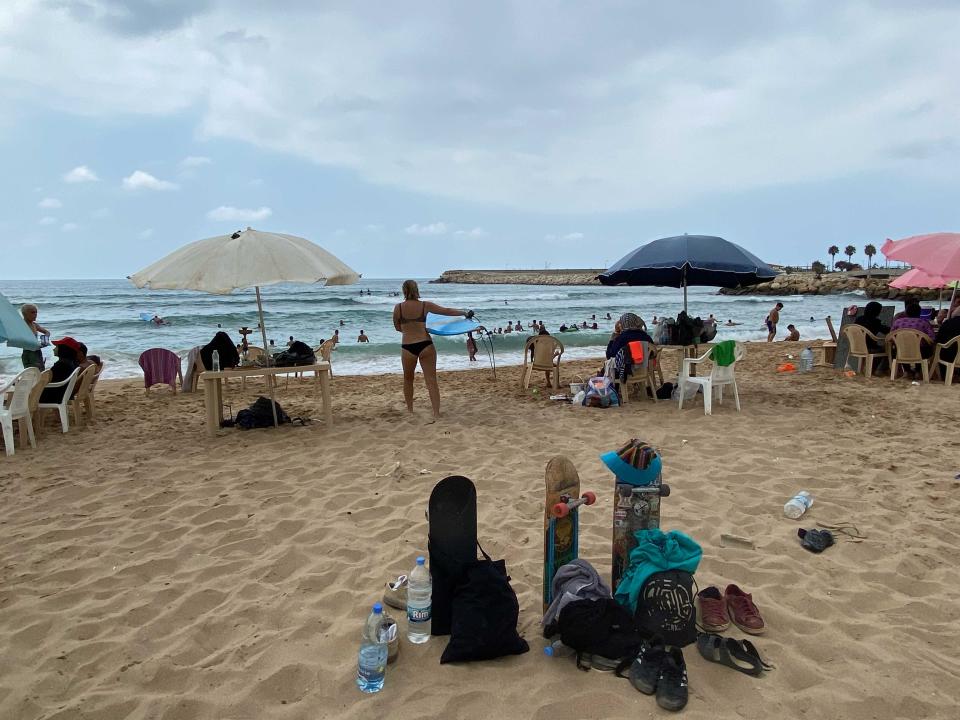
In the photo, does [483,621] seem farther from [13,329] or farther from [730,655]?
[13,329]

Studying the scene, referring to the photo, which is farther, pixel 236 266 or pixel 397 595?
pixel 236 266

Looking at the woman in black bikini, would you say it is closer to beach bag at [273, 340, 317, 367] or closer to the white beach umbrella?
the white beach umbrella

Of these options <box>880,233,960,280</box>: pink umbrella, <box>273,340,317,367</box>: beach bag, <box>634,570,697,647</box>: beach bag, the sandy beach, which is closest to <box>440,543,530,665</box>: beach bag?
the sandy beach

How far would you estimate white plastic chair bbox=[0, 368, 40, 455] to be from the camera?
5.27 m

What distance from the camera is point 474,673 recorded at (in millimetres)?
2254

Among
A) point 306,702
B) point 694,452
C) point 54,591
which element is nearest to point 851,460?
point 694,452

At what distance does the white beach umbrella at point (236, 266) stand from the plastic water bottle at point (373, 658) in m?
3.59

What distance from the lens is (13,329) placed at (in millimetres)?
5336

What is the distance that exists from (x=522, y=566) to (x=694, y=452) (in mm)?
2579

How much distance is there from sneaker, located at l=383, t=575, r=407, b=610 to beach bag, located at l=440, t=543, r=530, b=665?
40cm

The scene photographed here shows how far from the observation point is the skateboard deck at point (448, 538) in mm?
2418

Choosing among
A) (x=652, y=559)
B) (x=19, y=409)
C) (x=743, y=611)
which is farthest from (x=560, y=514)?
(x=19, y=409)

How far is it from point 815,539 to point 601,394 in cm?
379

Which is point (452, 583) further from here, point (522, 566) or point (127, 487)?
point (127, 487)
